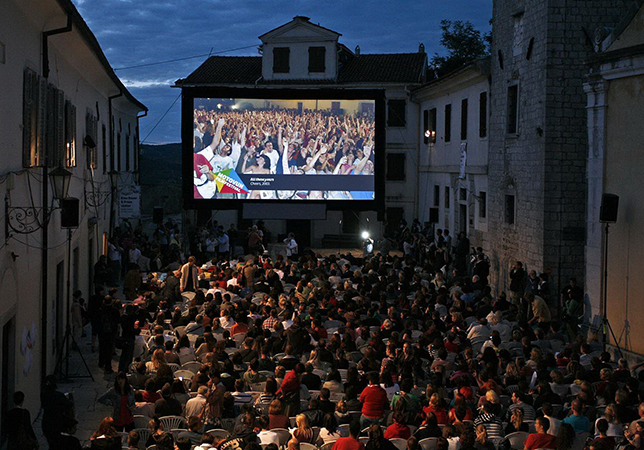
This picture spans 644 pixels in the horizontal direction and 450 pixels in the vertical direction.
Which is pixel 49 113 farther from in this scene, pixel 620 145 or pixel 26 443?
pixel 620 145

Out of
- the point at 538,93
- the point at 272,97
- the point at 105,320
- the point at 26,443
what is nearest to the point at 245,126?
the point at 272,97

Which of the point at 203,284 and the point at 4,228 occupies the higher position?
the point at 4,228

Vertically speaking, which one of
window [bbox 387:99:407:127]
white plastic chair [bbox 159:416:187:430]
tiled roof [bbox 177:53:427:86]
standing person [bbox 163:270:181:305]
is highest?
tiled roof [bbox 177:53:427:86]

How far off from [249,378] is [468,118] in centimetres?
2030

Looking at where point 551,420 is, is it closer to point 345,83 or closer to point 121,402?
point 121,402

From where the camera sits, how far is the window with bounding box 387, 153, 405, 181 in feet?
133

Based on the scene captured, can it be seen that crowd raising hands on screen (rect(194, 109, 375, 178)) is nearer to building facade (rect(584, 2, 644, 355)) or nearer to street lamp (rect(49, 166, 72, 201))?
building facade (rect(584, 2, 644, 355))

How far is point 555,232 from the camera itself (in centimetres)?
2066

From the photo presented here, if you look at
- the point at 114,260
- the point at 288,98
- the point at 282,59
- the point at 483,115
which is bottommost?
the point at 114,260

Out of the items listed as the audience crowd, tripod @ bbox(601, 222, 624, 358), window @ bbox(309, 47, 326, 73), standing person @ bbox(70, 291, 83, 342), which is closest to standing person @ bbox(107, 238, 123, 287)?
the audience crowd

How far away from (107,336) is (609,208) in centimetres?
985

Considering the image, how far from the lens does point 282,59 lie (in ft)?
136

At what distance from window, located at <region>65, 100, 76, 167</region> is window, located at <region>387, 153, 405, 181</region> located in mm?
24992

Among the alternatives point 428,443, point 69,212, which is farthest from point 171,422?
point 69,212
